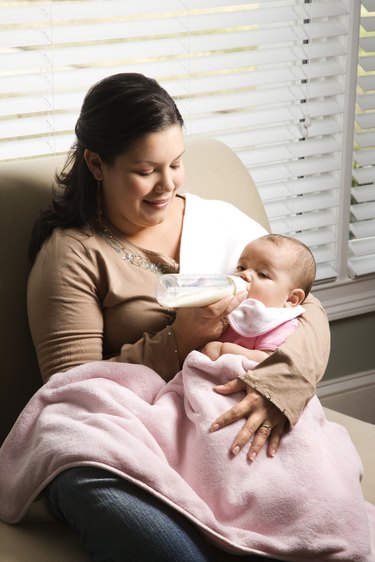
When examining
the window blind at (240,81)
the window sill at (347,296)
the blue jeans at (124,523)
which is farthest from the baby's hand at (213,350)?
the window sill at (347,296)

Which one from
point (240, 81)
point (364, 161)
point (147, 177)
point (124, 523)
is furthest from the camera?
point (364, 161)

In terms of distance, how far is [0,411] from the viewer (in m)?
1.91

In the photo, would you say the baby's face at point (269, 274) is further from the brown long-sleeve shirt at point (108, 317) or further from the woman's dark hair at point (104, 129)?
the woman's dark hair at point (104, 129)

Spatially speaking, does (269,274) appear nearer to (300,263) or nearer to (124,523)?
(300,263)

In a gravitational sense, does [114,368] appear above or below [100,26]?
below

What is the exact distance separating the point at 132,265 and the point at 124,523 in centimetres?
59

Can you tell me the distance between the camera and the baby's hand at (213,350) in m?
1.73

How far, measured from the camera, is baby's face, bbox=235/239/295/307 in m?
1.79

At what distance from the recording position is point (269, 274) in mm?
1801

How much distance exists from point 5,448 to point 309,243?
1.33 m

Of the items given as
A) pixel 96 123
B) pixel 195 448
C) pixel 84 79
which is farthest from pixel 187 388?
pixel 84 79

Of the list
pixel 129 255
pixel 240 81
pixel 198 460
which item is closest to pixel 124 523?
pixel 198 460

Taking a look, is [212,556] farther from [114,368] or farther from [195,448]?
[114,368]

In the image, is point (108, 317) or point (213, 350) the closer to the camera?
point (213, 350)
